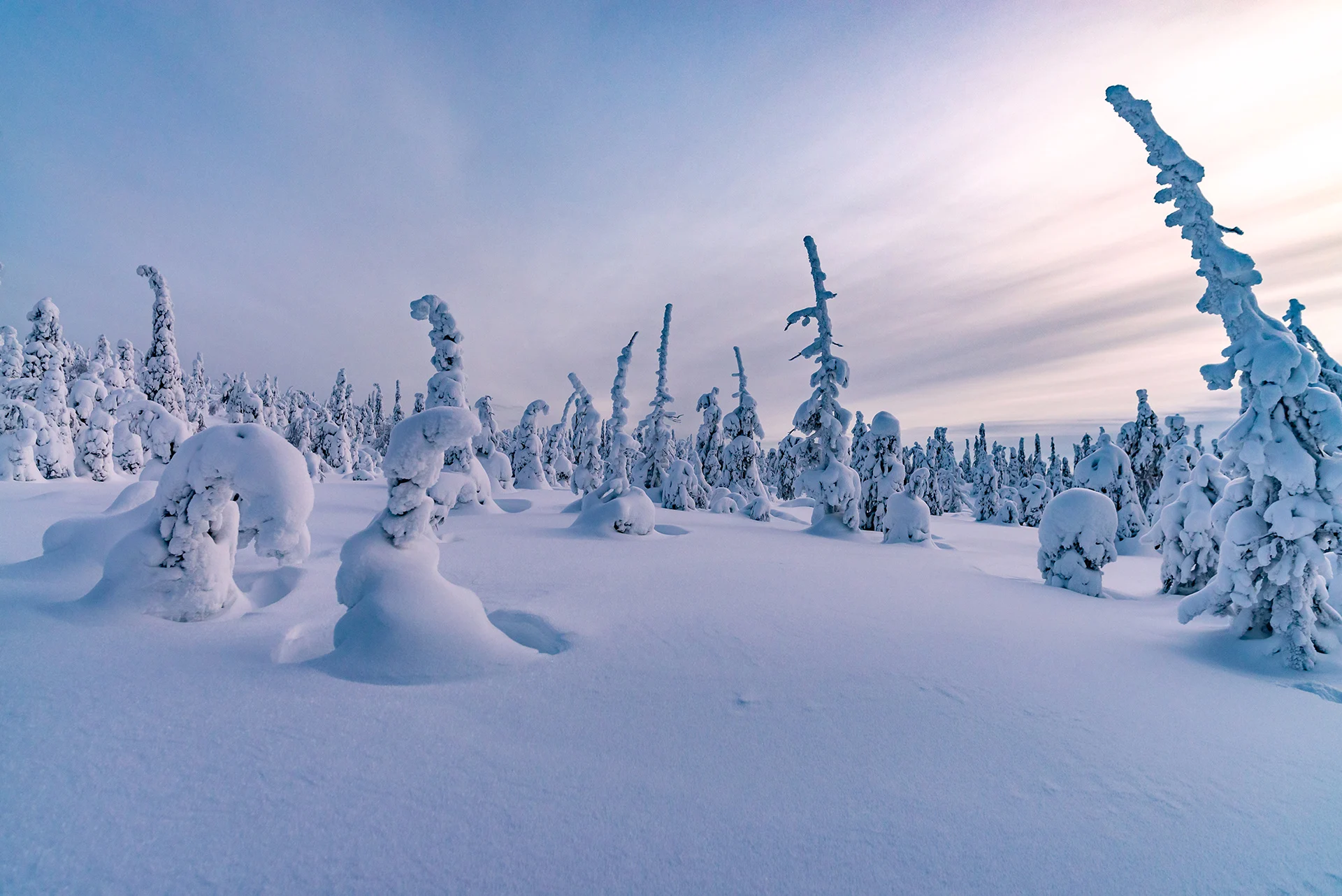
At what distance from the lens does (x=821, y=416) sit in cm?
1858

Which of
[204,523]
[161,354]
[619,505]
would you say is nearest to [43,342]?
[161,354]

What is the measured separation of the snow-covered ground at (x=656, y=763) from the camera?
2229 millimetres

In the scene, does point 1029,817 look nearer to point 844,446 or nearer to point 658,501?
point 844,446

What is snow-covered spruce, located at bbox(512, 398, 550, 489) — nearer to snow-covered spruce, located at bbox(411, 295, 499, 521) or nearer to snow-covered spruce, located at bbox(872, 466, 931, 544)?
snow-covered spruce, located at bbox(411, 295, 499, 521)

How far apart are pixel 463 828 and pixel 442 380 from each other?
42.0 ft

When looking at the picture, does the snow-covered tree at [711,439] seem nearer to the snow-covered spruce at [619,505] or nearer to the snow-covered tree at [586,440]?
the snow-covered tree at [586,440]

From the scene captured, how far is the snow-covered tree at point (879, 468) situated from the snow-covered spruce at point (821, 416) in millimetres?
1364

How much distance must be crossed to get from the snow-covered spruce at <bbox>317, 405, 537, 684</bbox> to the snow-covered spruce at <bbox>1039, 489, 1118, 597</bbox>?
1060 centimetres

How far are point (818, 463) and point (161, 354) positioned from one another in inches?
1121

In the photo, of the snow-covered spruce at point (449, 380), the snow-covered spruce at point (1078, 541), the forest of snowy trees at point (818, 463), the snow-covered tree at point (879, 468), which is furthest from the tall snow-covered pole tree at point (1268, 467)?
the snow-covered spruce at point (449, 380)

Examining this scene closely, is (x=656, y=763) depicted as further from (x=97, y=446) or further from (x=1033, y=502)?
(x=1033, y=502)

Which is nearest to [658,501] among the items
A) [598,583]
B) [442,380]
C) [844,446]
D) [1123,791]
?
[844,446]

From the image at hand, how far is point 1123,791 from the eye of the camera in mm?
3123

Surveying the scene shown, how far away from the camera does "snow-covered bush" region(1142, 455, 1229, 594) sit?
413 inches
